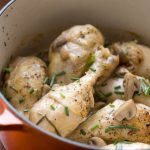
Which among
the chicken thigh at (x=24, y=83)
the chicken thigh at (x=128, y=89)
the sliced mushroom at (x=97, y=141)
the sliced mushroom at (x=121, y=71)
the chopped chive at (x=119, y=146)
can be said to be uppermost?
the chicken thigh at (x=24, y=83)

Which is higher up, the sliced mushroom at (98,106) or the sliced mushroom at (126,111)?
the sliced mushroom at (126,111)

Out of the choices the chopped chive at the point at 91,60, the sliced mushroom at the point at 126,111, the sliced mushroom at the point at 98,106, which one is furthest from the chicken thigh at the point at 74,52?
the sliced mushroom at the point at 126,111

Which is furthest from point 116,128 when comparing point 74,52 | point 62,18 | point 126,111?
point 62,18

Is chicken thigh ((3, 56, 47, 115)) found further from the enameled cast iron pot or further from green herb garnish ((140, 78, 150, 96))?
green herb garnish ((140, 78, 150, 96))

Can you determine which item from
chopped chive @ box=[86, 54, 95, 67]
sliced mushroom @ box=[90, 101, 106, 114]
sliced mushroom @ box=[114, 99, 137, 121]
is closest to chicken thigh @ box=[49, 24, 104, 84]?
chopped chive @ box=[86, 54, 95, 67]

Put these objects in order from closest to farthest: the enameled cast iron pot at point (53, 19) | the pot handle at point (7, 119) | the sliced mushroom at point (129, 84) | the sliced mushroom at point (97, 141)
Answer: the pot handle at point (7, 119), the sliced mushroom at point (97, 141), the sliced mushroom at point (129, 84), the enameled cast iron pot at point (53, 19)

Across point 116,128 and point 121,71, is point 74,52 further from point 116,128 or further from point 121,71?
point 116,128

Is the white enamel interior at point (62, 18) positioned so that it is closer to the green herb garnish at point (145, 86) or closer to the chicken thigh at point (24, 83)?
the chicken thigh at point (24, 83)

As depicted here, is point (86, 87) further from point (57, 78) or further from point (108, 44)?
point (108, 44)

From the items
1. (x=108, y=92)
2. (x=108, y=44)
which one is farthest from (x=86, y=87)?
(x=108, y=44)

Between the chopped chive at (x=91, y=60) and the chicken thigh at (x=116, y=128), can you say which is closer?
the chicken thigh at (x=116, y=128)
